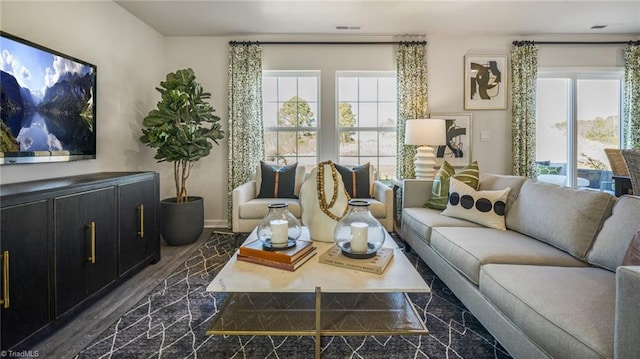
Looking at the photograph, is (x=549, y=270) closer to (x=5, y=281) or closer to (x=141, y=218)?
(x=5, y=281)

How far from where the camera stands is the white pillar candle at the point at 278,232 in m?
1.66

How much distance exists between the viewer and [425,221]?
8.27 ft

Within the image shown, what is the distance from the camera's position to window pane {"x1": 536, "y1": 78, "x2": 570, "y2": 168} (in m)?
4.15

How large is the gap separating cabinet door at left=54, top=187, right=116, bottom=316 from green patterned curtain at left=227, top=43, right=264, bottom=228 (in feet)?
6.03

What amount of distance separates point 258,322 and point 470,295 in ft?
3.77

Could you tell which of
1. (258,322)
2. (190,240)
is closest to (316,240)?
(258,322)

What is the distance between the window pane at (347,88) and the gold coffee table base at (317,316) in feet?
9.90

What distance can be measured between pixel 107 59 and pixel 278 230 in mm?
2639

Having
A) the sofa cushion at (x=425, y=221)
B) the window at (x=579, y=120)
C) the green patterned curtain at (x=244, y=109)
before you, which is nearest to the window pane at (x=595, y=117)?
the window at (x=579, y=120)

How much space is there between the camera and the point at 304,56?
4.05m

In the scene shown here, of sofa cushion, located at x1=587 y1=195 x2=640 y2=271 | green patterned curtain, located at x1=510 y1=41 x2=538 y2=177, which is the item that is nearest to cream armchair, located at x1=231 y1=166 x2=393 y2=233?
sofa cushion, located at x1=587 y1=195 x2=640 y2=271

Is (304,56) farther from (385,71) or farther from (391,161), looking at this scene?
(391,161)

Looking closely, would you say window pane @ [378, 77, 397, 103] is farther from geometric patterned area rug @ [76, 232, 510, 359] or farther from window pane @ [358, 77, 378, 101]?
geometric patterned area rug @ [76, 232, 510, 359]

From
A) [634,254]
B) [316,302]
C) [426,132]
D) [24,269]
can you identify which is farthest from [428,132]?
[24,269]
